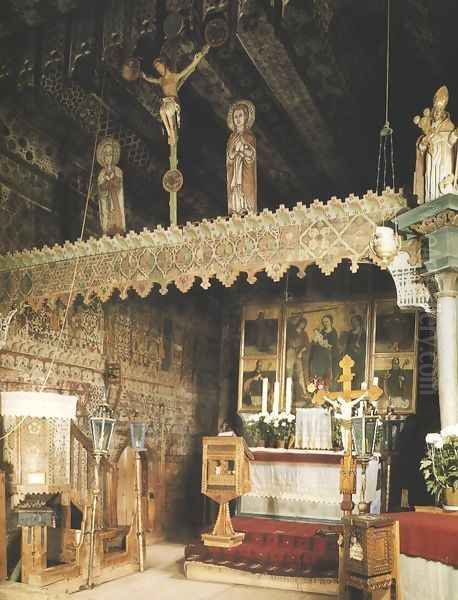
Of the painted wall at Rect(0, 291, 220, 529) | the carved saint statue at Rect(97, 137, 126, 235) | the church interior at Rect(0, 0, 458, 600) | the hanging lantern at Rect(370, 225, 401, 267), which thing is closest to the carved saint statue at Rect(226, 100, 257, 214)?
the church interior at Rect(0, 0, 458, 600)

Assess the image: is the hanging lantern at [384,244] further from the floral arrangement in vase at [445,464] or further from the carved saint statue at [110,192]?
the carved saint statue at [110,192]

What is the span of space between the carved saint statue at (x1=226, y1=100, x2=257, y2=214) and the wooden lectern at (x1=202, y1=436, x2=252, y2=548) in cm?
261

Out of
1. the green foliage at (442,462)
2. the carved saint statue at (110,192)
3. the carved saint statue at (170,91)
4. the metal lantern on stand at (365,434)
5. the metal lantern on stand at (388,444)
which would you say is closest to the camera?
the green foliage at (442,462)

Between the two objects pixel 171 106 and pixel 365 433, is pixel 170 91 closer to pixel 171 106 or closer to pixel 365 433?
pixel 171 106

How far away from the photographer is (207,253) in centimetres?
663

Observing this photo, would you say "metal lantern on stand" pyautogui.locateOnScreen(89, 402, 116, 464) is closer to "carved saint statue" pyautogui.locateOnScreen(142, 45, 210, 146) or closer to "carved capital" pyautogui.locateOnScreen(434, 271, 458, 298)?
"carved saint statue" pyautogui.locateOnScreen(142, 45, 210, 146)

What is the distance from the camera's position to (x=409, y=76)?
9.45 meters

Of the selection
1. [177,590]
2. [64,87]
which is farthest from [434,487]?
[64,87]

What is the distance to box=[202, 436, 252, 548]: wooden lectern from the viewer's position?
7379 millimetres

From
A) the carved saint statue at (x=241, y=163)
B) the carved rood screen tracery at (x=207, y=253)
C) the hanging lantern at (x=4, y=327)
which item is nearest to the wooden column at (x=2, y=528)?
the hanging lantern at (x=4, y=327)

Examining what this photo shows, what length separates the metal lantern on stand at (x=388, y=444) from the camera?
364 inches

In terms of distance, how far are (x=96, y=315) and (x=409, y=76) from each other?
5605mm

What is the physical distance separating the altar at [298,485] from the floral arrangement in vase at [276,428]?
1001 mm

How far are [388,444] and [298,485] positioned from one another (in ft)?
6.10
